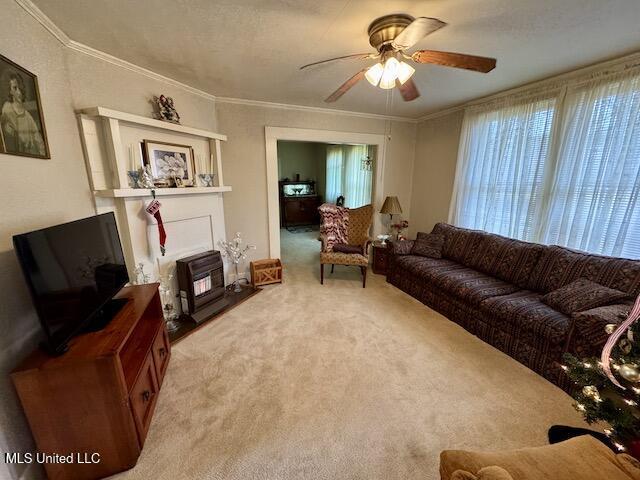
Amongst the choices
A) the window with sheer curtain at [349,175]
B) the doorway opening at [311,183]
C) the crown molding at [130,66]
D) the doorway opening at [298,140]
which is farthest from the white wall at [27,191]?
the window with sheer curtain at [349,175]

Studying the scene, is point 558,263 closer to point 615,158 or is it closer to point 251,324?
point 615,158

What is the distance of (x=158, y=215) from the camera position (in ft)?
7.52

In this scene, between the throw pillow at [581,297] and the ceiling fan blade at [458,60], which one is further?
the throw pillow at [581,297]

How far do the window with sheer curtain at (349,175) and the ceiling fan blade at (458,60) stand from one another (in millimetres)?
3627

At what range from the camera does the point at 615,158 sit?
2.10 meters

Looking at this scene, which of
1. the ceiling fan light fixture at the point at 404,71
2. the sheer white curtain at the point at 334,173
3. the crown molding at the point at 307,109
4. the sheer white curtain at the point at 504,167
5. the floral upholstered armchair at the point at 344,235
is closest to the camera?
the ceiling fan light fixture at the point at 404,71

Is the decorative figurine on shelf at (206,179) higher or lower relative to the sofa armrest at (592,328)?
higher

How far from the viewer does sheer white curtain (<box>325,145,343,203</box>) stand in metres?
6.50

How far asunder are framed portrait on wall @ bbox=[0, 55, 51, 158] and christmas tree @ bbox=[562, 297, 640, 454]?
9.51ft

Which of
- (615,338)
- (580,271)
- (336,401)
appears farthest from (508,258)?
(336,401)

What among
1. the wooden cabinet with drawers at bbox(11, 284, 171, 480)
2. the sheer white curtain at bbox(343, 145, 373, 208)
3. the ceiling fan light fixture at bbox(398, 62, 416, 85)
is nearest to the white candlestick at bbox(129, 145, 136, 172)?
the wooden cabinet with drawers at bbox(11, 284, 171, 480)

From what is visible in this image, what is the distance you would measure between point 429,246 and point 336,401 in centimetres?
240

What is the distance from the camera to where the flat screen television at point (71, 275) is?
3.59 ft

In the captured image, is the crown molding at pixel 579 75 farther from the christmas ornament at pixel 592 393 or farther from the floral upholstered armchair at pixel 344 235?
the christmas ornament at pixel 592 393
